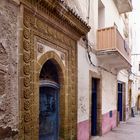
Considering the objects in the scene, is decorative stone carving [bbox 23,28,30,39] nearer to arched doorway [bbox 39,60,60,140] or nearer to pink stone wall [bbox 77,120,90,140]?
arched doorway [bbox 39,60,60,140]

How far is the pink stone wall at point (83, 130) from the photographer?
7.99 metres

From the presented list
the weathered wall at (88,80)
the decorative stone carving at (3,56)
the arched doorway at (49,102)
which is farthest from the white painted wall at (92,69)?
the decorative stone carving at (3,56)

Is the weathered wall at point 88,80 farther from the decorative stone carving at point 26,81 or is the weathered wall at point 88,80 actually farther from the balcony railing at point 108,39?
the decorative stone carving at point 26,81

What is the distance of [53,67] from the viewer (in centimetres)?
659

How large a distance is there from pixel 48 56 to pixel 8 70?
168 centimetres

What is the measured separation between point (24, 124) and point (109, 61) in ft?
23.4

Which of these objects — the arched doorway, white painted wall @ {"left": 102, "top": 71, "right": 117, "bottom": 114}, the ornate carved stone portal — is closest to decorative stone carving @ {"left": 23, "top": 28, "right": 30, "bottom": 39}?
the ornate carved stone portal

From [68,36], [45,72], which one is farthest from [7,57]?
[68,36]

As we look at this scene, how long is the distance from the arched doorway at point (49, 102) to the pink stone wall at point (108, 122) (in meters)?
4.99

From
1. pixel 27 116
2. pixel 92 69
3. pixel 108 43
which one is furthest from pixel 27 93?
pixel 108 43

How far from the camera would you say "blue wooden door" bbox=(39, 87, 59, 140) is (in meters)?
6.16

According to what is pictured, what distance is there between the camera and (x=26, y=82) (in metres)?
4.84

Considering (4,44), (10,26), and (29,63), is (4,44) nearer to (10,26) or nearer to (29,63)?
(10,26)

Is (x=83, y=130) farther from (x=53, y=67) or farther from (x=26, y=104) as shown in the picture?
(x=26, y=104)
